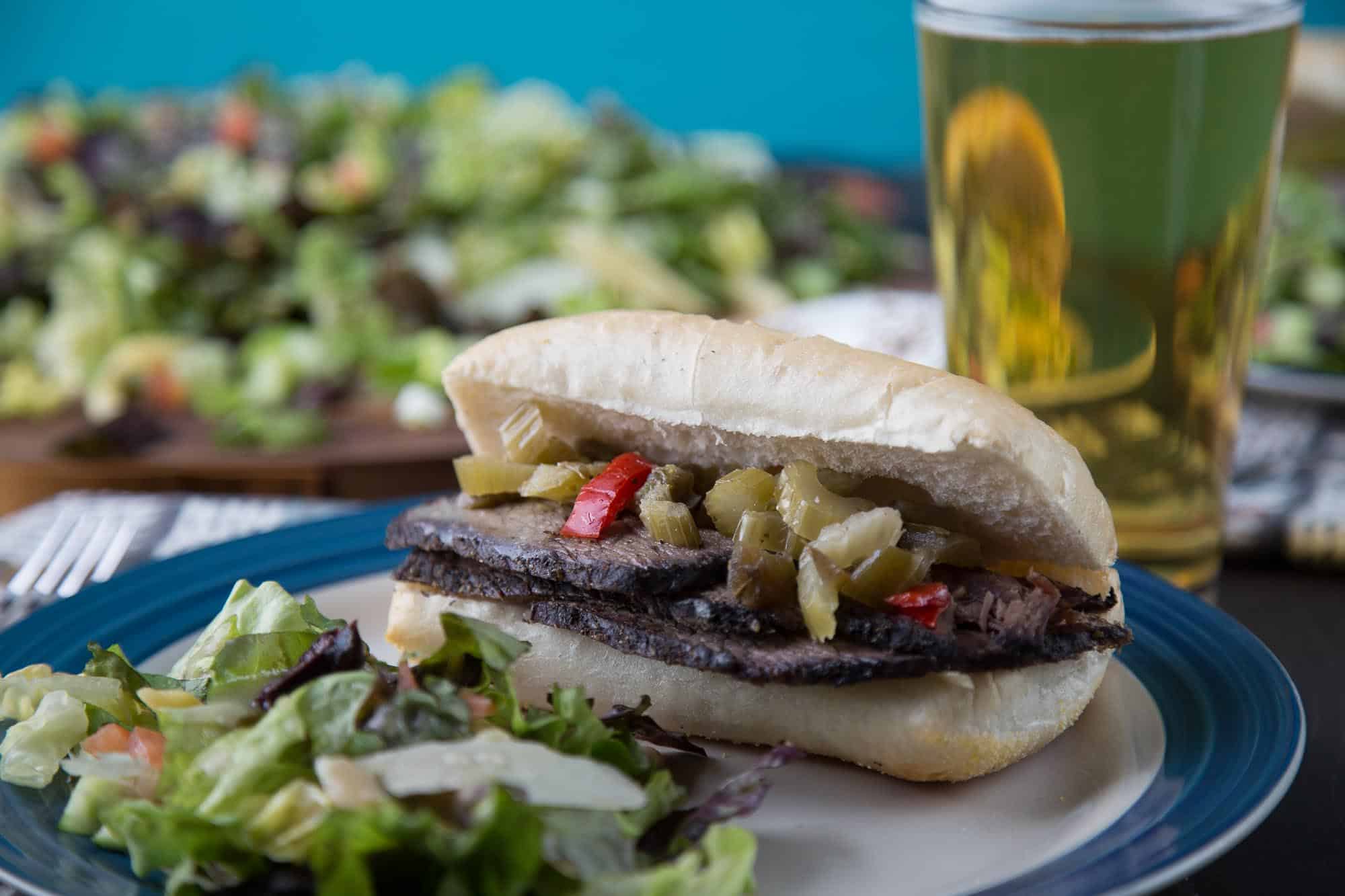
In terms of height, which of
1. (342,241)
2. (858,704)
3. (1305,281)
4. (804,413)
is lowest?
(1305,281)

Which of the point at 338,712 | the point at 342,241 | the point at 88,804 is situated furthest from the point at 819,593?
the point at 342,241

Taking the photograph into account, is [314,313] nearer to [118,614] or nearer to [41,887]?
[118,614]

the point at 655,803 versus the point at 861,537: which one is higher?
the point at 861,537

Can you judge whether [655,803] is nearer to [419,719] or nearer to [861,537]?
[419,719]

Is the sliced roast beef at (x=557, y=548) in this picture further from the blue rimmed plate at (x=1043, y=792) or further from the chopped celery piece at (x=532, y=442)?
the blue rimmed plate at (x=1043, y=792)

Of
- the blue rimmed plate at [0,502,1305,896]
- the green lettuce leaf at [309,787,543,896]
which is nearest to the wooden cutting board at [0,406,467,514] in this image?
the blue rimmed plate at [0,502,1305,896]

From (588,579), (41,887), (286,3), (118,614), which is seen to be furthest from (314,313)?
(286,3)

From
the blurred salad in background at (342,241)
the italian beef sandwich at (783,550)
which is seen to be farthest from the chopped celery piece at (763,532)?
the blurred salad in background at (342,241)

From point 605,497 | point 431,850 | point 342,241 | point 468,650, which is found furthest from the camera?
point 342,241
